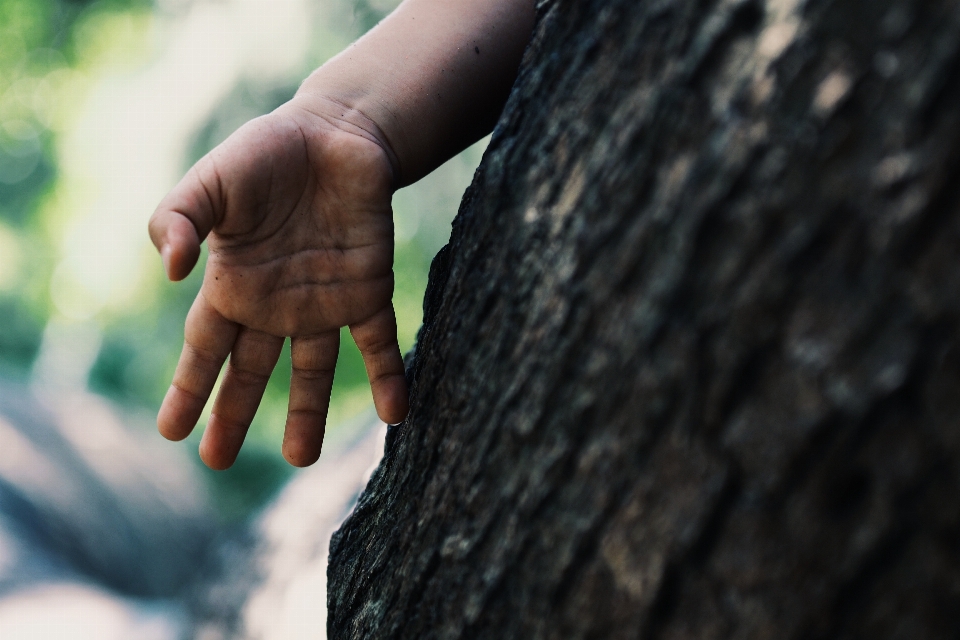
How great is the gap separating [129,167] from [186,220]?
433cm

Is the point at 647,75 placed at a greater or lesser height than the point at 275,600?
greater

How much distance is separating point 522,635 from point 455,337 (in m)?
0.24

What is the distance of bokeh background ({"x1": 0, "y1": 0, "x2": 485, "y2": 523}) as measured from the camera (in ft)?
14.1

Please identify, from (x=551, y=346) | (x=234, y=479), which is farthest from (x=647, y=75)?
(x=234, y=479)

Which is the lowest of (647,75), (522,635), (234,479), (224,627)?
(234,479)

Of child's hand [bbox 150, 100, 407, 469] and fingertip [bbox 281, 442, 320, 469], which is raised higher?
child's hand [bbox 150, 100, 407, 469]

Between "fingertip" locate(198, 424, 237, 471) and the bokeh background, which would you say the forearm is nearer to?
"fingertip" locate(198, 424, 237, 471)

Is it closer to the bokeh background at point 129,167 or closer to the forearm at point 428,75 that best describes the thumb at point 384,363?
the forearm at point 428,75

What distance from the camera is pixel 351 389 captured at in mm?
4711

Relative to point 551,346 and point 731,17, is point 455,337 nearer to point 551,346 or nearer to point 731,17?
point 551,346

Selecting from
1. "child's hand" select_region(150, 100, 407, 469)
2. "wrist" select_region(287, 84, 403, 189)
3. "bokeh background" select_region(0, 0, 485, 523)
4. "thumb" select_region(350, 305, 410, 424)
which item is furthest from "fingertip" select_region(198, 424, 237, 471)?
"bokeh background" select_region(0, 0, 485, 523)

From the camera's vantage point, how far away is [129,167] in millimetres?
4508

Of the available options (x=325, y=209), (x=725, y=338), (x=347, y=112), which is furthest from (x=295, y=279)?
(x=725, y=338)

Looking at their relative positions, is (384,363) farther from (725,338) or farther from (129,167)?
(129,167)
